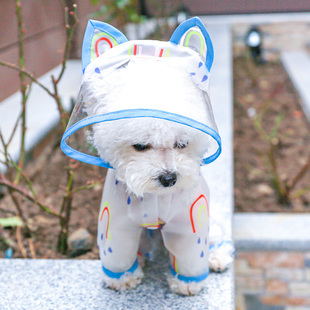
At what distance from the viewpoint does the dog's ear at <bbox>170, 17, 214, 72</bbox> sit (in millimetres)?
1294

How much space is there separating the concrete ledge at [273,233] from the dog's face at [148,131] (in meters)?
1.03

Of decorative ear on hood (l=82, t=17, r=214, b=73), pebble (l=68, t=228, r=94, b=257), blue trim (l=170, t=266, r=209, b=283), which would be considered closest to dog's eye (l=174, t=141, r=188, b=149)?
decorative ear on hood (l=82, t=17, r=214, b=73)

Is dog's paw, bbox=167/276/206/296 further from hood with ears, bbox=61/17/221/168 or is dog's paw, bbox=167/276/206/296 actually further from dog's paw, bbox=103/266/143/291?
hood with ears, bbox=61/17/221/168

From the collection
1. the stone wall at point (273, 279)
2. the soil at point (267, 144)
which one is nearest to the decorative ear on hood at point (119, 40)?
the stone wall at point (273, 279)

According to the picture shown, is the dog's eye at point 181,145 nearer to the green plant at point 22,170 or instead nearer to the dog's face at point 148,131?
the dog's face at point 148,131

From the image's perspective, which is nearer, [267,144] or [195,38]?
[195,38]

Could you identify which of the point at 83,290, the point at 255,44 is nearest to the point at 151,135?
the point at 83,290

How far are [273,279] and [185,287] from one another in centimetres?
96

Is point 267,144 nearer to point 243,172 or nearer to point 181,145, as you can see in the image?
point 243,172

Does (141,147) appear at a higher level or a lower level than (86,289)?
higher

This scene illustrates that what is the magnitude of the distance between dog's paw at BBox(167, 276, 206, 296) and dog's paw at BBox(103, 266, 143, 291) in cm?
14

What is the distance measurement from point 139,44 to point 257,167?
228cm

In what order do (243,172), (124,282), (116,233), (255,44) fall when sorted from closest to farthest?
(116,233) < (124,282) < (243,172) < (255,44)

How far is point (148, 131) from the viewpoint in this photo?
1192 mm
